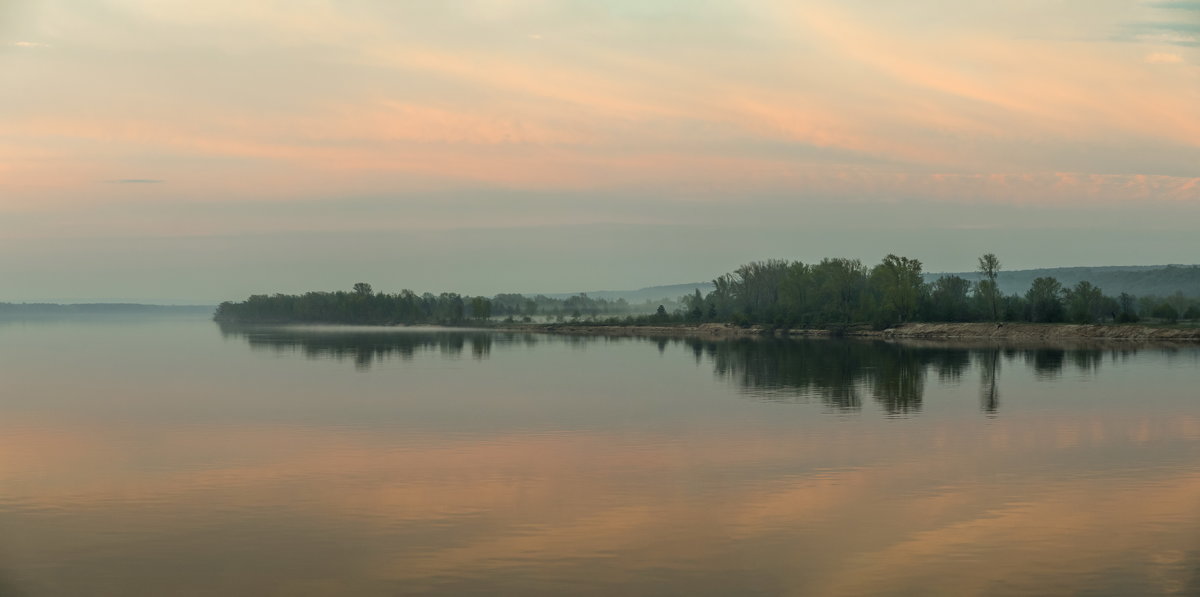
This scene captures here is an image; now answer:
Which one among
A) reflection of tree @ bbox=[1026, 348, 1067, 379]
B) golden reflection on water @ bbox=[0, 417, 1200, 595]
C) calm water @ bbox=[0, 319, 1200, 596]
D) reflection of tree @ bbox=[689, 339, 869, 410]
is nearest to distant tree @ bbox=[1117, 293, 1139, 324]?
reflection of tree @ bbox=[1026, 348, 1067, 379]

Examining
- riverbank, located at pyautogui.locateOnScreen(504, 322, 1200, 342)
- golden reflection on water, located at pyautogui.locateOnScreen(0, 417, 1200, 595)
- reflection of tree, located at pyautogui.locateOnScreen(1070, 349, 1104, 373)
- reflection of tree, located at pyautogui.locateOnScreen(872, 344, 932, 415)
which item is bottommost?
golden reflection on water, located at pyautogui.locateOnScreen(0, 417, 1200, 595)

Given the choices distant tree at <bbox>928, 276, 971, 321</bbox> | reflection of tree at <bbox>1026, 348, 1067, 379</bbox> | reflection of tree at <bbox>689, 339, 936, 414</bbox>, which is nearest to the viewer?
reflection of tree at <bbox>689, 339, 936, 414</bbox>

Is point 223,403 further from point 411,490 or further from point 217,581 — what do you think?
point 217,581

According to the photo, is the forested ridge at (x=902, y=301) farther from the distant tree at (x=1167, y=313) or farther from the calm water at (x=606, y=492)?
the calm water at (x=606, y=492)

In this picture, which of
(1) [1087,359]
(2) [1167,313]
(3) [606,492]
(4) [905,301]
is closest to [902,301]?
(4) [905,301]

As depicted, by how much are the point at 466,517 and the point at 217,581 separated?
17.9ft

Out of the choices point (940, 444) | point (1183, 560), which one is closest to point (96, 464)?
point (940, 444)

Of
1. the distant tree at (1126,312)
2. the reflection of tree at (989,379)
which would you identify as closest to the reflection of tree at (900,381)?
the reflection of tree at (989,379)

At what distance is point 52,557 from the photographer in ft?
60.3

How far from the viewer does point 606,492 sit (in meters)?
23.8

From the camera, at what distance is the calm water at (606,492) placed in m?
17.1

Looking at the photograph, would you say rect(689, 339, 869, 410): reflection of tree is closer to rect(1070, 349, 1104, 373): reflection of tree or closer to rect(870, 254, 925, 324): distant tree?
rect(1070, 349, 1104, 373): reflection of tree

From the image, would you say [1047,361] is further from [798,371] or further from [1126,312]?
[1126,312]

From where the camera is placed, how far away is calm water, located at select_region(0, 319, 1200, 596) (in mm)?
17078
